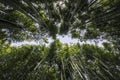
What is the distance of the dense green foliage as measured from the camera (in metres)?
10.5

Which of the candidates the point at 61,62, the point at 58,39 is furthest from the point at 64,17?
the point at 61,62

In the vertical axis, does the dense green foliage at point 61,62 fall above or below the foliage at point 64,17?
below

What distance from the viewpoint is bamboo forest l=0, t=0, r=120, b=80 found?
9566mm

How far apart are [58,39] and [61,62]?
64.4 inches

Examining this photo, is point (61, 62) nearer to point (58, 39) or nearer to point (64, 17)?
point (58, 39)

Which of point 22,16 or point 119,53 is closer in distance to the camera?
point 22,16

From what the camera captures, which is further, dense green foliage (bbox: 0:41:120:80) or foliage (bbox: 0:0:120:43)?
dense green foliage (bbox: 0:41:120:80)

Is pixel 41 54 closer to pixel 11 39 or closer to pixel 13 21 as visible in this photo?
pixel 11 39

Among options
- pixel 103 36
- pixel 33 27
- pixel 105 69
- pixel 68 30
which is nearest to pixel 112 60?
pixel 105 69

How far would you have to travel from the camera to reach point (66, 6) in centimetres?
1017

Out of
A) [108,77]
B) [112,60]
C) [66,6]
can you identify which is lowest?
[108,77]

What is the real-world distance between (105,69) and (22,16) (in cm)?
648

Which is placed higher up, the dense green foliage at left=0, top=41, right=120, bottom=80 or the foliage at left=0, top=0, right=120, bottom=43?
the foliage at left=0, top=0, right=120, bottom=43

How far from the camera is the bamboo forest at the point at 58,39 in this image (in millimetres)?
9566
